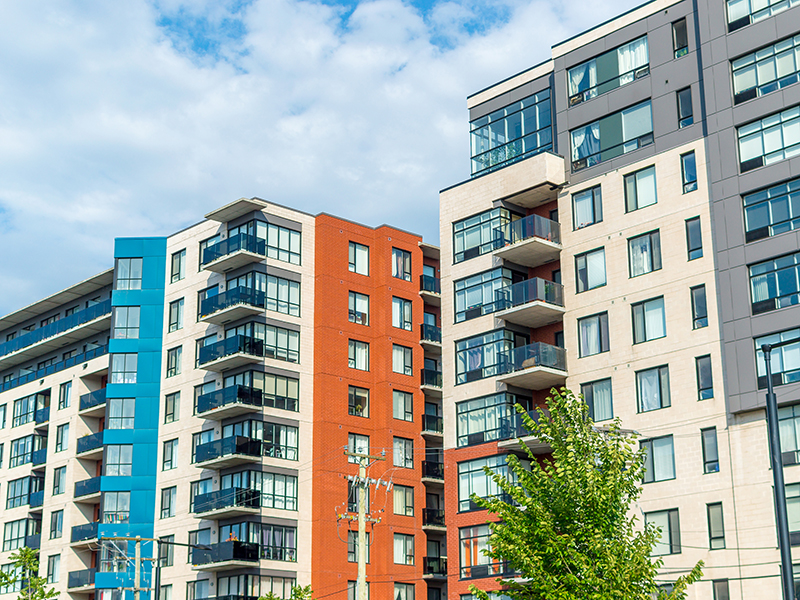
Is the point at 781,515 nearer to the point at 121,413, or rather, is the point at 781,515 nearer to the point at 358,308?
the point at 358,308

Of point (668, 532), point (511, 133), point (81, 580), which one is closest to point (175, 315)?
point (81, 580)

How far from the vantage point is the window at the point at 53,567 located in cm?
7731

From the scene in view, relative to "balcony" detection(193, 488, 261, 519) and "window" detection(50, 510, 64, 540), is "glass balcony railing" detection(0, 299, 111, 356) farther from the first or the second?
"balcony" detection(193, 488, 261, 519)

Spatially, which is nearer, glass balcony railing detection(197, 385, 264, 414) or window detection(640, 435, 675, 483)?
window detection(640, 435, 675, 483)

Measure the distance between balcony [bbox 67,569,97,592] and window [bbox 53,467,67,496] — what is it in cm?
702

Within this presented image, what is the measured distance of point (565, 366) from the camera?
52.4 meters

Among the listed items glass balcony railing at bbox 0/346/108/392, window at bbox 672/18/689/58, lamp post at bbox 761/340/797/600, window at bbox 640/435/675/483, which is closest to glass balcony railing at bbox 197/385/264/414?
glass balcony railing at bbox 0/346/108/392

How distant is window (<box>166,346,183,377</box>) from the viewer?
72688 millimetres

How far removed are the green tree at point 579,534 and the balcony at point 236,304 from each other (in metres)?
34.1

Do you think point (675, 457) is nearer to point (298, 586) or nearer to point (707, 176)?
point (707, 176)

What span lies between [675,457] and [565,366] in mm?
8038

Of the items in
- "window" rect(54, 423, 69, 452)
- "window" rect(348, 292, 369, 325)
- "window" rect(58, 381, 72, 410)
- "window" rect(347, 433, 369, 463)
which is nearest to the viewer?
"window" rect(347, 433, 369, 463)

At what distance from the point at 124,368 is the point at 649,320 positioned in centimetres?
3959

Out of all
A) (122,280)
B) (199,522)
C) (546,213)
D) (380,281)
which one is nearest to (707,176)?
(546,213)
